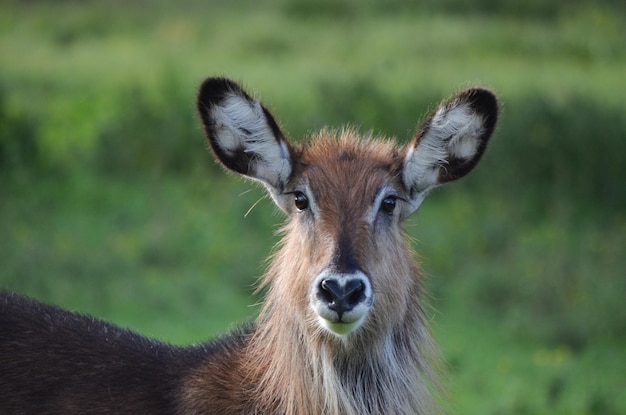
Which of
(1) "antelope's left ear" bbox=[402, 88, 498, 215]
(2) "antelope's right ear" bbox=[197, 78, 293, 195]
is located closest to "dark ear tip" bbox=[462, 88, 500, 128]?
(1) "antelope's left ear" bbox=[402, 88, 498, 215]

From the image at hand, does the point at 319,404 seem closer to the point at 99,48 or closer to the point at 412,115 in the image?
the point at 412,115

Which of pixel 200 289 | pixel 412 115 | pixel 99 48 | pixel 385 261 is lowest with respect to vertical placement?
pixel 385 261

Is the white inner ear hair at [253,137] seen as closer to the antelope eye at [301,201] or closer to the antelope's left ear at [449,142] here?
the antelope eye at [301,201]

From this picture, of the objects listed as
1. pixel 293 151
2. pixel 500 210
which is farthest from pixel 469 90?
pixel 500 210

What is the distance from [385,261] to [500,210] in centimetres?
839

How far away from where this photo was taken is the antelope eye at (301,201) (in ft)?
18.0

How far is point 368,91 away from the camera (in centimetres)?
1541

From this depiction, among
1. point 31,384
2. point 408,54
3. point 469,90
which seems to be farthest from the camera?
point 408,54

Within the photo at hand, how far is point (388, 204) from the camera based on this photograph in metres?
5.52

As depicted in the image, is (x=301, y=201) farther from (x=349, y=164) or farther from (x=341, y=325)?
(x=341, y=325)

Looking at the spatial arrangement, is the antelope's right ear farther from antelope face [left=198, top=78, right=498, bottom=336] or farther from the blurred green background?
the blurred green background

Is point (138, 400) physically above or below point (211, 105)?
below

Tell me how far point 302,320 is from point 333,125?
29.7 ft

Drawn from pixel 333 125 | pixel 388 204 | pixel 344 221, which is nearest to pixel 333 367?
pixel 344 221
